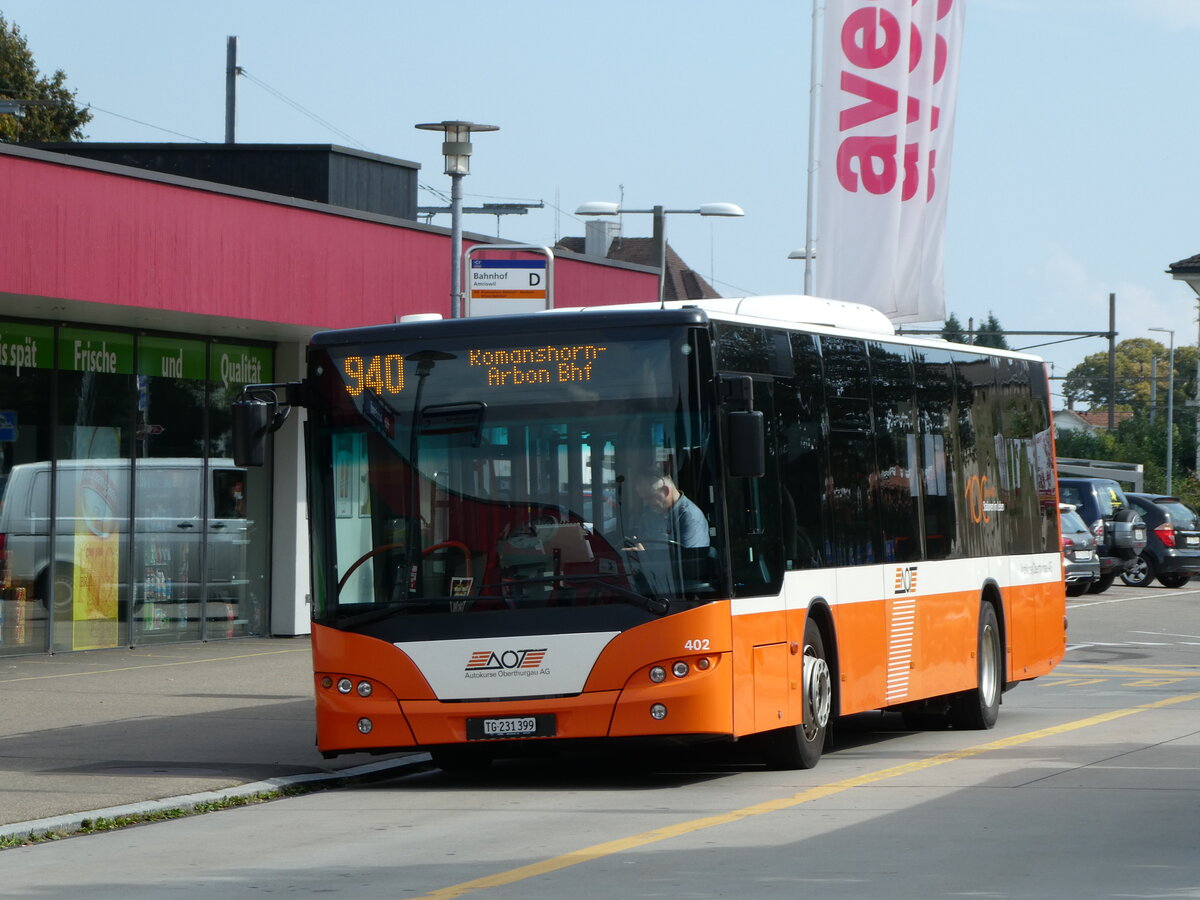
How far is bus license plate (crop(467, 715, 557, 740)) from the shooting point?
11.6m

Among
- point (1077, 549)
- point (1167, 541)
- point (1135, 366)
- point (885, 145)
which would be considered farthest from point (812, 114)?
point (1135, 366)

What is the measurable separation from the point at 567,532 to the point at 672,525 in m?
0.58

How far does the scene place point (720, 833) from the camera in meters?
9.80

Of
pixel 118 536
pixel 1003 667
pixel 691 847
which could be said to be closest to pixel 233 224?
pixel 118 536

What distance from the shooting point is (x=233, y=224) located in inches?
874

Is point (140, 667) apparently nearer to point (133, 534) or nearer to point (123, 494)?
point (133, 534)

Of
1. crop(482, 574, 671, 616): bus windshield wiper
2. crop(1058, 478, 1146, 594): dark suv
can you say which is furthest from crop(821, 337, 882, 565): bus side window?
crop(1058, 478, 1146, 594): dark suv

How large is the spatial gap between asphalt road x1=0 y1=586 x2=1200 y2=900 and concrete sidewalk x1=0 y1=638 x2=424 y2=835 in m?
0.59

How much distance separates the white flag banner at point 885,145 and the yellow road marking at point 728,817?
711cm

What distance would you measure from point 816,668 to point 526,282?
22.9 feet

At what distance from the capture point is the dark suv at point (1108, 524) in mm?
40062

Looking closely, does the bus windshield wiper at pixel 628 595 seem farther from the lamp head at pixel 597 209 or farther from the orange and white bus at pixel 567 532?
the lamp head at pixel 597 209

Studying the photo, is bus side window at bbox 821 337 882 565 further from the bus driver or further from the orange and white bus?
the bus driver

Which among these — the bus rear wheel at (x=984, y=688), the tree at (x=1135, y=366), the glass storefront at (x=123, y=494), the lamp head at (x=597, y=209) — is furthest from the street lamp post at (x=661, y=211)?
the tree at (x=1135, y=366)
